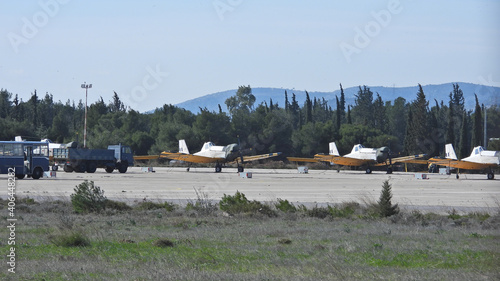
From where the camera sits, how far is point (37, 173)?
144ft

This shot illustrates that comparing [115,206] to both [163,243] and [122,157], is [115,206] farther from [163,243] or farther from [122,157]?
[122,157]

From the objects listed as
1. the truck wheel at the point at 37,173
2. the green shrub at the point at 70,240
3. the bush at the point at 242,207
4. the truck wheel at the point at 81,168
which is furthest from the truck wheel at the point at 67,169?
the green shrub at the point at 70,240

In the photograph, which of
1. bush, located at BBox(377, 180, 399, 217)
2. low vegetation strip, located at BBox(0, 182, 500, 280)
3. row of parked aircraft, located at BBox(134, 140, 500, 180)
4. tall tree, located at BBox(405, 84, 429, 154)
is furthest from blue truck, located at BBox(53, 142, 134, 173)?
tall tree, located at BBox(405, 84, 429, 154)

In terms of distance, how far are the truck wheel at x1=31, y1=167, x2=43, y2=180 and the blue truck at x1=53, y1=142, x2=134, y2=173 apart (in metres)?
11.7

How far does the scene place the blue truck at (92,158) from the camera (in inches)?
2207

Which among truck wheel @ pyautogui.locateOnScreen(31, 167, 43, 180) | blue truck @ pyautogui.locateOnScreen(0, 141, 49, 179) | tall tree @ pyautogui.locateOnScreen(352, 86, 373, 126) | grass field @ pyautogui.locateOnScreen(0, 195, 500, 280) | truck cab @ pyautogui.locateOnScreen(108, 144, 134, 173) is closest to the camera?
grass field @ pyautogui.locateOnScreen(0, 195, 500, 280)

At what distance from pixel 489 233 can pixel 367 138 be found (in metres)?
78.6

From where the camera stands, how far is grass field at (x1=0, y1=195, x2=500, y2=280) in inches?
406

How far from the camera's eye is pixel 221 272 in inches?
411

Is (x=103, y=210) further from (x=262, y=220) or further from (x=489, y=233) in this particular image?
(x=489, y=233)

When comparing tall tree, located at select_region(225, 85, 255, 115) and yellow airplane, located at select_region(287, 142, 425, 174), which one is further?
tall tree, located at select_region(225, 85, 255, 115)

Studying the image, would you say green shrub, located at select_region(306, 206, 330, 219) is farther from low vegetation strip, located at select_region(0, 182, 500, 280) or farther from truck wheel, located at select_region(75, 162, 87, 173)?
truck wheel, located at select_region(75, 162, 87, 173)

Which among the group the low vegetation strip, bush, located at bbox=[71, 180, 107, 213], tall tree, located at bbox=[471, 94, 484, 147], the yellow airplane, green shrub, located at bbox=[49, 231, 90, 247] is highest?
tall tree, located at bbox=[471, 94, 484, 147]

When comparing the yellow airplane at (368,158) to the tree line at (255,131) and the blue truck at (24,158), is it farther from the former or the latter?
the blue truck at (24,158)
